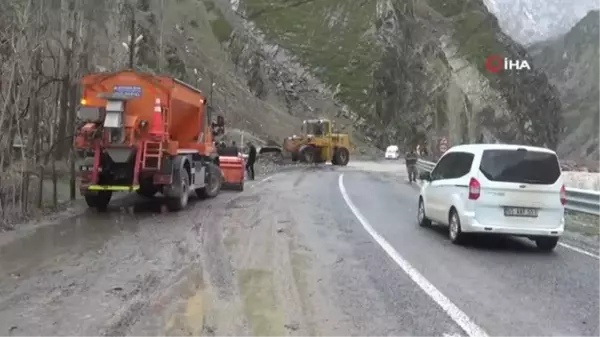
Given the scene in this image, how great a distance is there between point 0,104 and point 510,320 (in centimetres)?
1098

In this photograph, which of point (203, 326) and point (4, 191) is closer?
point (203, 326)

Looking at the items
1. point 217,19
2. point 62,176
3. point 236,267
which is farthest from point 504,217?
point 217,19

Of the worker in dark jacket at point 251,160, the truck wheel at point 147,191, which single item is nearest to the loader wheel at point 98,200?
the truck wheel at point 147,191

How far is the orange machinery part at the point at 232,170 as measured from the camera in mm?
24781

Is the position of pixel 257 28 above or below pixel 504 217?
above

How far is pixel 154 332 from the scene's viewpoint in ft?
21.7

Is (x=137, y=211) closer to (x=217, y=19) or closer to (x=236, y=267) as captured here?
(x=236, y=267)

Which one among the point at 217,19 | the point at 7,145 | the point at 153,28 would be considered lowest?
the point at 7,145

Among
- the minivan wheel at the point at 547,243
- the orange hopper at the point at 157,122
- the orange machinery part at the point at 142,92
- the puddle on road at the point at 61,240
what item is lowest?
the puddle on road at the point at 61,240

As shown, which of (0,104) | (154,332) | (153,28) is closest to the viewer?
(154,332)

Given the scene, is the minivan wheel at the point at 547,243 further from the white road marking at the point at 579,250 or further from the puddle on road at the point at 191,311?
the puddle on road at the point at 191,311

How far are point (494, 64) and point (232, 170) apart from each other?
11647cm

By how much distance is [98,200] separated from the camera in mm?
17344

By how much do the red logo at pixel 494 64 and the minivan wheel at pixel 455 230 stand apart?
125905 mm
